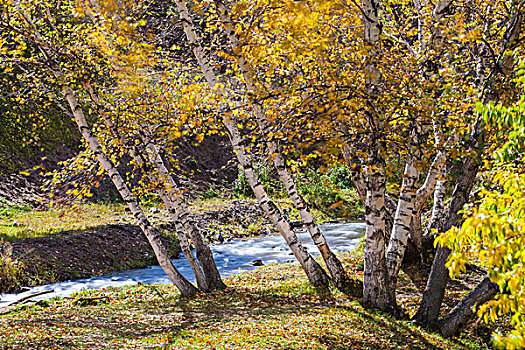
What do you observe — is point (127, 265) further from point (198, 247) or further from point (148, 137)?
point (148, 137)

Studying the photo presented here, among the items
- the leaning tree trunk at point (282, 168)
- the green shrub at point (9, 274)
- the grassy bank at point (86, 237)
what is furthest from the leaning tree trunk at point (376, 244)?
→ the green shrub at point (9, 274)

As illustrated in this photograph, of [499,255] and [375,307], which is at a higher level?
[499,255]

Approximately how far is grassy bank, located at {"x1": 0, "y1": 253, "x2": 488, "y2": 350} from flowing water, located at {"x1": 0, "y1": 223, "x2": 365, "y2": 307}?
2.09 metres

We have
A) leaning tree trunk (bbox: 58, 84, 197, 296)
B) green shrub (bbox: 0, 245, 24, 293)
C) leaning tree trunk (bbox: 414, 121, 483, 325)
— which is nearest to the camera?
leaning tree trunk (bbox: 414, 121, 483, 325)

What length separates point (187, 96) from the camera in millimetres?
7875

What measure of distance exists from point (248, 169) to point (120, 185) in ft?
8.09

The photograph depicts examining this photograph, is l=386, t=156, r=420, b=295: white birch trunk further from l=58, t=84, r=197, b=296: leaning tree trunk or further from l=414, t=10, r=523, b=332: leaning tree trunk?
l=58, t=84, r=197, b=296: leaning tree trunk

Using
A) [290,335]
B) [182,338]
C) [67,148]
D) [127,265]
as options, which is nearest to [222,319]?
[182,338]

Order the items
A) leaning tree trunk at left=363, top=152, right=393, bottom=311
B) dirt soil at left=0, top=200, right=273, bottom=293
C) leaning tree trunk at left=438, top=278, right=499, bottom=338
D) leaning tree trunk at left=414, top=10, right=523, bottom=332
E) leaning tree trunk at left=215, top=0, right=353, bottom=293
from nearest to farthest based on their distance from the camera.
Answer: leaning tree trunk at left=414, top=10, right=523, bottom=332 < leaning tree trunk at left=438, top=278, right=499, bottom=338 < leaning tree trunk at left=363, top=152, right=393, bottom=311 < leaning tree trunk at left=215, top=0, right=353, bottom=293 < dirt soil at left=0, top=200, right=273, bottom=293

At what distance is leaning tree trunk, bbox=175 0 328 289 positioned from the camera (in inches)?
318

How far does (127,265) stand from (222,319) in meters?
8.04

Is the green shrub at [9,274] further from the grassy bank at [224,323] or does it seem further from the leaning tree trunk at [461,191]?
the leaning tree trunk at [461,191]

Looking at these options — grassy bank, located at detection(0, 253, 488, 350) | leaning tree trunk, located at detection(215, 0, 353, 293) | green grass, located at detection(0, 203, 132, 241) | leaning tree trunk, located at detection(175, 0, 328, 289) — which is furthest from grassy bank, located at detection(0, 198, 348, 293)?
leaning tree trunk, located at detection(215, 0, 353, 293)

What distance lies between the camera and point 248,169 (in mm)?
8766
